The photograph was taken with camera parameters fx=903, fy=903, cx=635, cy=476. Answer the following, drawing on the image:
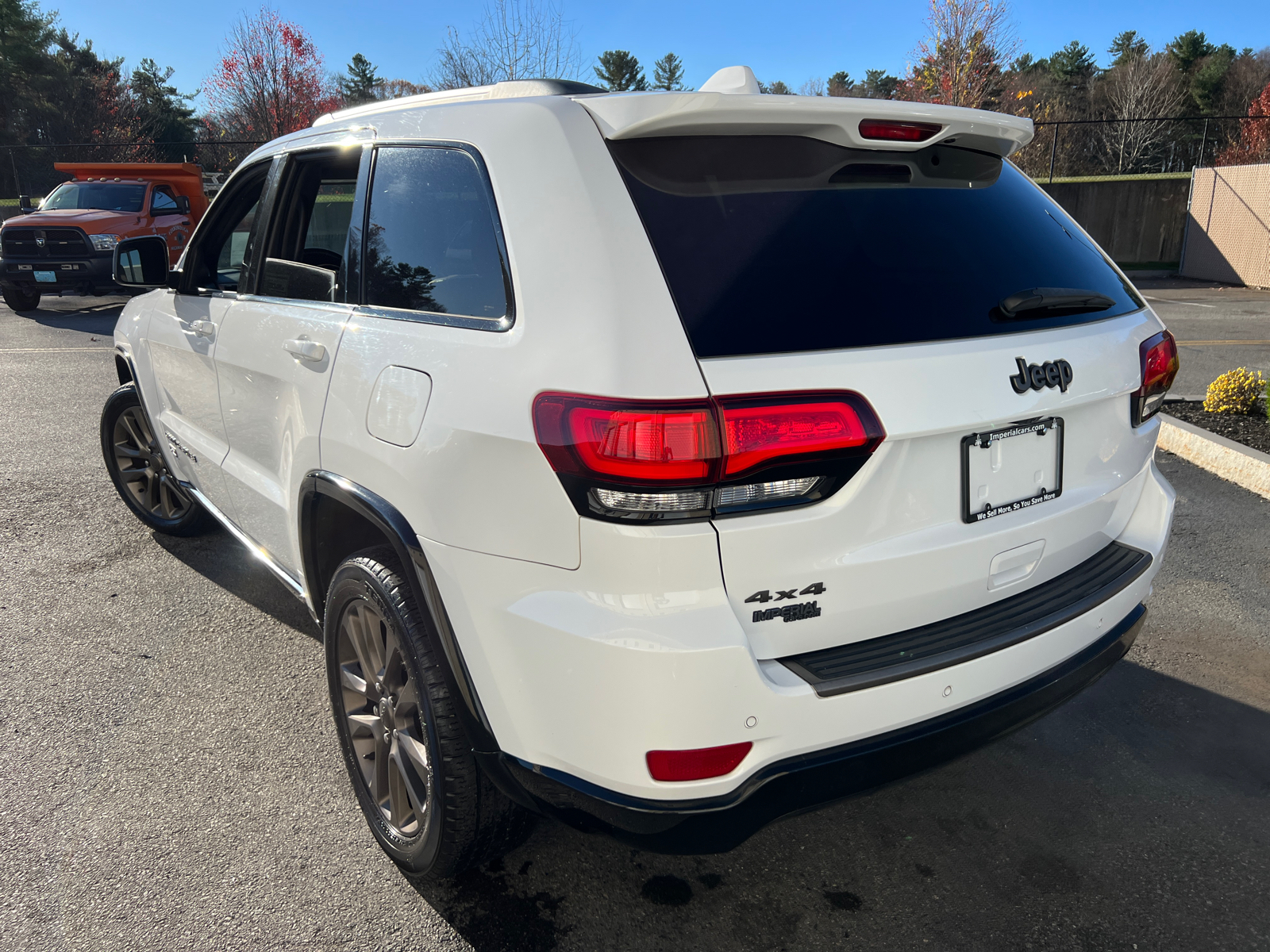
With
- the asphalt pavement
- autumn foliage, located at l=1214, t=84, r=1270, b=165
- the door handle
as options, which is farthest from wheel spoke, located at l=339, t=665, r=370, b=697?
autumn foliage, located at l=1214, t=84, r=1270, b=165

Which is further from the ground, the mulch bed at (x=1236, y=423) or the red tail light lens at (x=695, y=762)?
the red tail light lens at (x=695, y=762)

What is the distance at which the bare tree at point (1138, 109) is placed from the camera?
1312 inches

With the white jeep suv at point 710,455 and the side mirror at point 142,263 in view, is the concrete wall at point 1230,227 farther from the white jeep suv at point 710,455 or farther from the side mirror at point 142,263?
the side mirror at point 142,263

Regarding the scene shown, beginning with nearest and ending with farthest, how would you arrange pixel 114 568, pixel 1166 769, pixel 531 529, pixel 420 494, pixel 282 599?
pixel 531 529, pixel 420 494, pixel 1166 769, pixel 282 599, pixel 114 568

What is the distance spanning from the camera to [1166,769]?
2.82 metres

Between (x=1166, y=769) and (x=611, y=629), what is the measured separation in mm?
2153

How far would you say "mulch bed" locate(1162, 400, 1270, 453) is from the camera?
5.84 m

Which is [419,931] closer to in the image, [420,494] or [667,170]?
[420,494]

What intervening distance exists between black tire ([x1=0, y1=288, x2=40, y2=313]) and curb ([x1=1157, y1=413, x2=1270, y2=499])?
16407 mm

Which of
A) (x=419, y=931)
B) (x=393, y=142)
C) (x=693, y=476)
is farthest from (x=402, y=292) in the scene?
(x=419, y=931)

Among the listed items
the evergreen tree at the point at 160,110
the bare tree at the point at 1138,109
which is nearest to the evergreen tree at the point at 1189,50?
the bare tree at the point at 1138,109

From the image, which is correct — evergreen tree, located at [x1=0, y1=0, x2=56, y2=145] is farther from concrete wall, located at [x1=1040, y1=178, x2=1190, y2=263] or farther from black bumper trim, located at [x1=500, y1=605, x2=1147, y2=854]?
black bumper trim, located at [x1=500, y1=605, x2=1147, y2=854]

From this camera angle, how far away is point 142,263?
3834mm

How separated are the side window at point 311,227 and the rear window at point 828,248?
3.92ft
